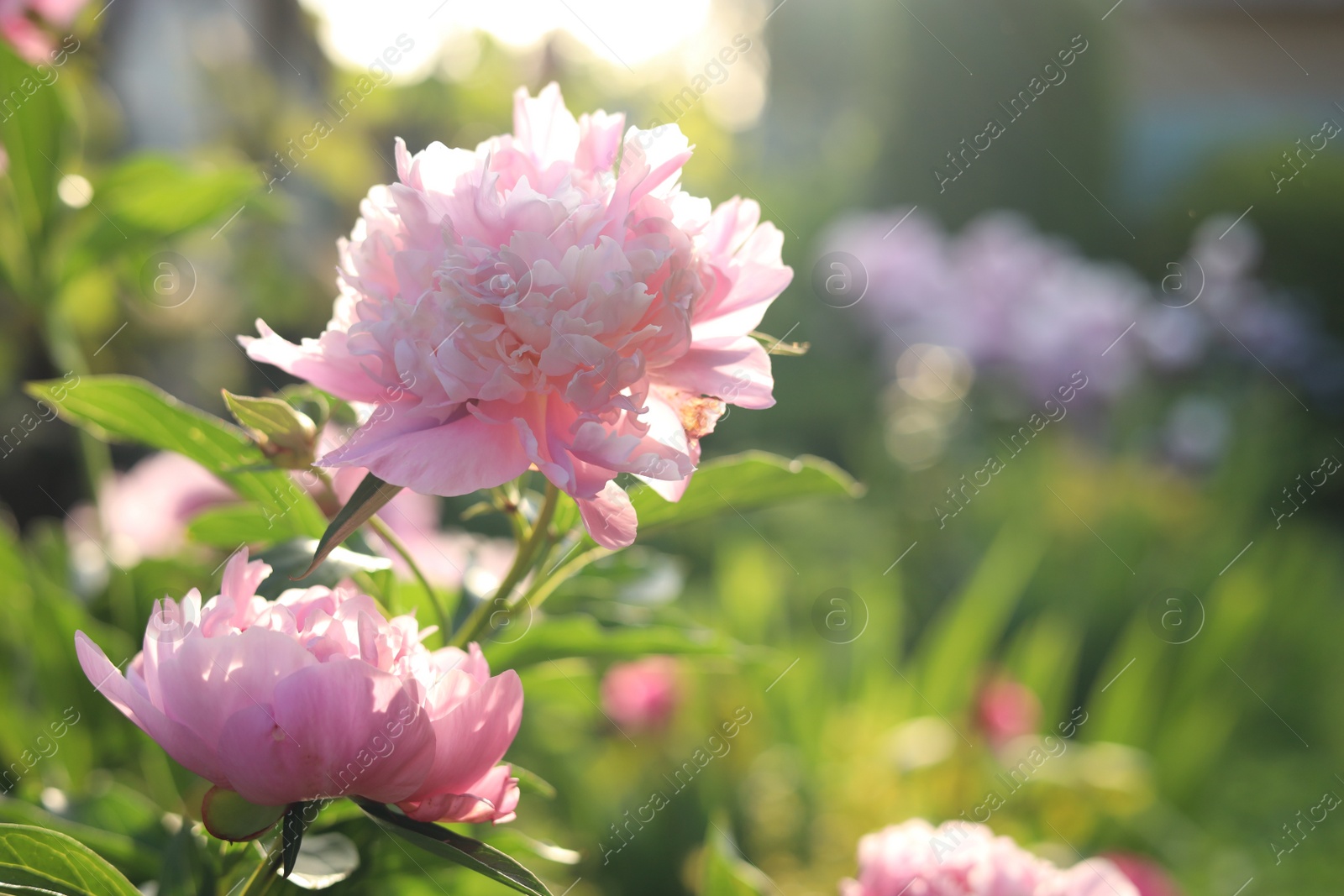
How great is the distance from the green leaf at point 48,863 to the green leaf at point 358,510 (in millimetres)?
145

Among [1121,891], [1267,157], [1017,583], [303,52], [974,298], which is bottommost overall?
[1017,583]

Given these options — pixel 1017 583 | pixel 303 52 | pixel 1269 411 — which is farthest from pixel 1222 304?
pixel 303 52

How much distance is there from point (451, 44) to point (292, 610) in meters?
3.59

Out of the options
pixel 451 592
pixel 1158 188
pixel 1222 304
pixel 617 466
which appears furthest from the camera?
pixel 1158 188

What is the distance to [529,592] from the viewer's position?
1.70ft

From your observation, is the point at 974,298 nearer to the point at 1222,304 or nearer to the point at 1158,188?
the point at 1222,304

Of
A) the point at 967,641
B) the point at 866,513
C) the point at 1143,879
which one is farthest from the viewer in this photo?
the point at 866,513

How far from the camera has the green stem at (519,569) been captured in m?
0.44

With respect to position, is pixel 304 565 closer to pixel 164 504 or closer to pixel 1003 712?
Result: pixel 164 504

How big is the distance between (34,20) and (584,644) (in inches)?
26.1

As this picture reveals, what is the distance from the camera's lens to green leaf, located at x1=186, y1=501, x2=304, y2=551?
53cm

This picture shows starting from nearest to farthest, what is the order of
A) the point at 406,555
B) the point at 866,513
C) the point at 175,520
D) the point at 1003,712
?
the point at 406,555 < the point at 175,520 < the point at 1003,712 < the point at 866,513

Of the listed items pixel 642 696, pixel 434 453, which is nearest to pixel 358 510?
pixel 434 453

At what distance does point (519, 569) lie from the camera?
0.47 m
